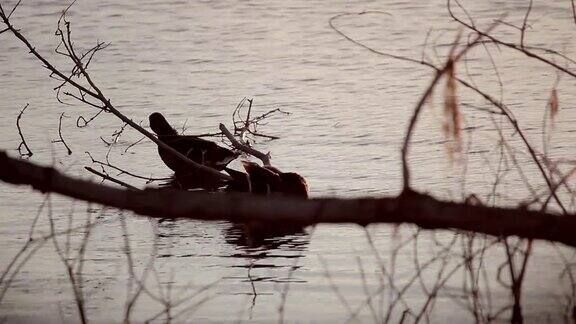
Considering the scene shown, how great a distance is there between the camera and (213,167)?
31.6 feet

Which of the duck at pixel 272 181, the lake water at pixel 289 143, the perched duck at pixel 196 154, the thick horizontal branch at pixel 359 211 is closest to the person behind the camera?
the thick horizontal branch at pixel 359 211

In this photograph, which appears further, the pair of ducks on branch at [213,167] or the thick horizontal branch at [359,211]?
the pair of ducks on branch at [213,167]

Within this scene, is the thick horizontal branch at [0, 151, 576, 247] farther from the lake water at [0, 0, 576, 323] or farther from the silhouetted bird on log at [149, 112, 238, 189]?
the silhouetted bird on log at [149, 112, 238, 189]

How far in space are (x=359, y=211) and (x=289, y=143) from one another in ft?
21.3

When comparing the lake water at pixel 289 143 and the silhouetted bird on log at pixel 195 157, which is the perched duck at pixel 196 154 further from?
the lake water at pixel 289 143

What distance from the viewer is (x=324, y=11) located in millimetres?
15844

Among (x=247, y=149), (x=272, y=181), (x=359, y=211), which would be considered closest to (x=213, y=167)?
(x=247, y=149)

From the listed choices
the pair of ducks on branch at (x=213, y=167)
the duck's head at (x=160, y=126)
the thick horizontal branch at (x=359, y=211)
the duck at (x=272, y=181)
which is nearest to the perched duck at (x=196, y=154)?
the pair of ducks on branch at (x=213, y=167)

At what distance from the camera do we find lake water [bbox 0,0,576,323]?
21.4 feet

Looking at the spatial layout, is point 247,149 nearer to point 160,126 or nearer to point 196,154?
point 196,154

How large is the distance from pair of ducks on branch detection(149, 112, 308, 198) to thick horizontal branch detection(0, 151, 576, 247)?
177 inches

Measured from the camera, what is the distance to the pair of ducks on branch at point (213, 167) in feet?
27.9

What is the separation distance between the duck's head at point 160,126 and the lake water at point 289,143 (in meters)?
0.20

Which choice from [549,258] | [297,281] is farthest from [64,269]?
[549,258]
